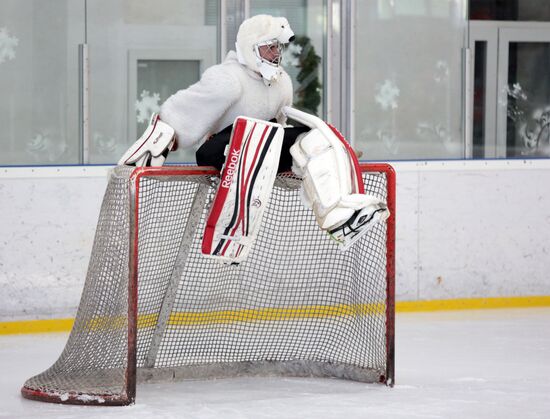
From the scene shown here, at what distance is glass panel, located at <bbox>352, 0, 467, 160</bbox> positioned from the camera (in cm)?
722

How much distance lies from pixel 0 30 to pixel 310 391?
257 centimetres

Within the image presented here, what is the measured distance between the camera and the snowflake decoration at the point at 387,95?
23.8 ft

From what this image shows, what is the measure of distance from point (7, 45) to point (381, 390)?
8.75 ft

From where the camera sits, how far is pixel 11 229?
20.2 ft

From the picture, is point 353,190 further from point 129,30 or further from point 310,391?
point 129,30

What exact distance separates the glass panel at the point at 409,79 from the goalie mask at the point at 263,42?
2587 millimetres

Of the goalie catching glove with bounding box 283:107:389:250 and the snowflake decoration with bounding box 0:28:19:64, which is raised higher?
the snowflake decoration with bounding box 0:28:19:64

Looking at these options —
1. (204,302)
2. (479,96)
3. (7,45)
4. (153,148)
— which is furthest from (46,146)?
(479,96)

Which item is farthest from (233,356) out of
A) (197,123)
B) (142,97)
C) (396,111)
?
(396,111)

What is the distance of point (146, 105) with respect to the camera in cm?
683

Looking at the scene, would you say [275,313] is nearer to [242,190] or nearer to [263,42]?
[242,190]

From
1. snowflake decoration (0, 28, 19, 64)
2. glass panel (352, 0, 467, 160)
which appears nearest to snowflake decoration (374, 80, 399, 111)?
glass panel (352, 0, 467, 160)

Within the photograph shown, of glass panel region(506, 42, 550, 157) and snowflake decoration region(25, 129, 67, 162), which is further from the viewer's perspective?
glass panel region(506, 42, 550, 157)

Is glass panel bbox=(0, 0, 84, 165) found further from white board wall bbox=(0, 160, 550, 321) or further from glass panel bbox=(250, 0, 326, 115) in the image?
glass panel bbox=(250, 0, 326, 115)
